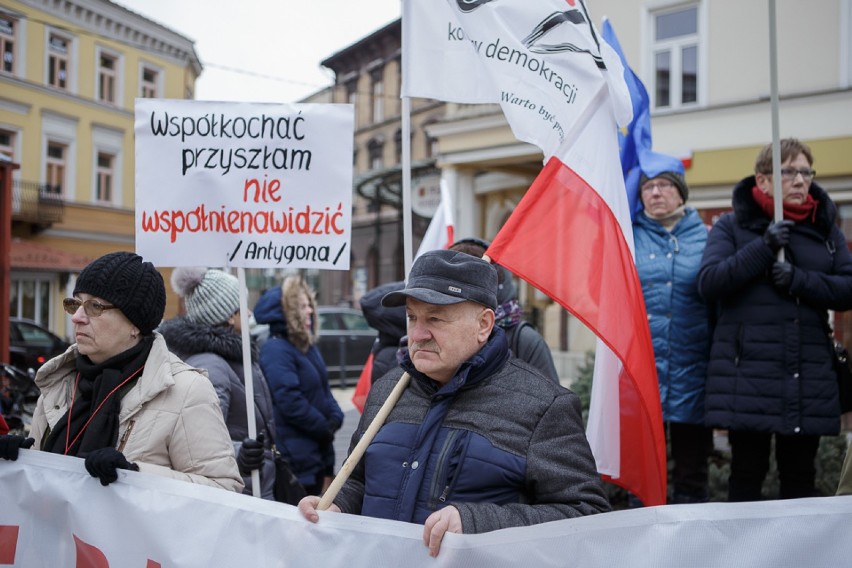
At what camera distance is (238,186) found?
10.2 ft

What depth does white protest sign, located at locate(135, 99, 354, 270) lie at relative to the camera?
3.10 m

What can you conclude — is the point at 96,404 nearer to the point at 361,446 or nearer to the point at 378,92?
the point at 361,446

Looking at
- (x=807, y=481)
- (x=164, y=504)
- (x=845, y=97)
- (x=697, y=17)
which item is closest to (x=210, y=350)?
(x=164, y=504)

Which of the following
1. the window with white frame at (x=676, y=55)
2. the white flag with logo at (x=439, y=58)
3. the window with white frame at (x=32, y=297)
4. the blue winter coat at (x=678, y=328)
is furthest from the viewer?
the window with white frame at (x=32, y=297)

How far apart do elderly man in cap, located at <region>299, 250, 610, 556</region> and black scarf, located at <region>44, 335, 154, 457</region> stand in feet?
2.46

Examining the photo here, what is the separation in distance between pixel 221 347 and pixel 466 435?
1739 mm

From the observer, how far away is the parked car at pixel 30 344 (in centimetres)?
1369

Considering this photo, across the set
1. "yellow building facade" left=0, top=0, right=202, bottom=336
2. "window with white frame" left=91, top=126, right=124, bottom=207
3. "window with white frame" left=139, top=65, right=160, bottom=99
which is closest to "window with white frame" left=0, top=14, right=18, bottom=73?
"yellow building facade" left=0, top=0, right=202, bottom=336

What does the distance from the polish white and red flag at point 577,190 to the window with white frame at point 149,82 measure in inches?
1097

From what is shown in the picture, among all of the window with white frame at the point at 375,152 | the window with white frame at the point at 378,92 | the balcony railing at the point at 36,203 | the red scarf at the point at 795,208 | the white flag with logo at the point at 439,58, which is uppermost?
the window with white frame at the point at 378,92

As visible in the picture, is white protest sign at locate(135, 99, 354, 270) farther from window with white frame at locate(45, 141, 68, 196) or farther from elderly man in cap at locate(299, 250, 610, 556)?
window with white frame at locate(45, 141, 68, 196)

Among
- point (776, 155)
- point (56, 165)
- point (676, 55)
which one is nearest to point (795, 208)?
point (776, 155)

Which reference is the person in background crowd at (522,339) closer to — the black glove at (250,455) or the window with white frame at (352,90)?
the black glove at (250,455)

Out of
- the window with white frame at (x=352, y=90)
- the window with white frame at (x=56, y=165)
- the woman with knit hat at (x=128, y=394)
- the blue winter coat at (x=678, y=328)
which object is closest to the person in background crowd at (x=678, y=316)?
the blue winter coat at (x=678, y=328)
